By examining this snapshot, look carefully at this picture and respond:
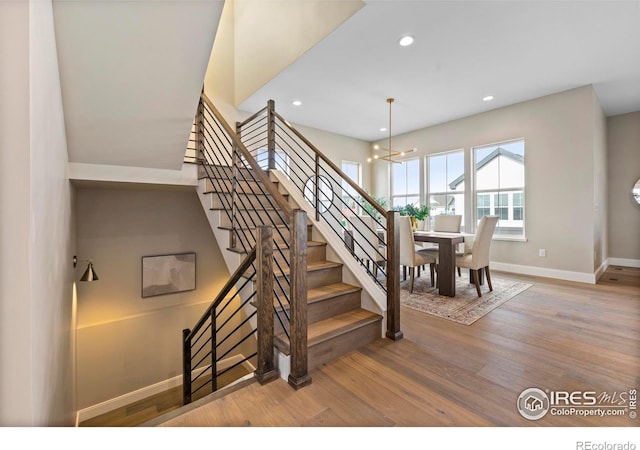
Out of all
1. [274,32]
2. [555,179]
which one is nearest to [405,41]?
[274,32]

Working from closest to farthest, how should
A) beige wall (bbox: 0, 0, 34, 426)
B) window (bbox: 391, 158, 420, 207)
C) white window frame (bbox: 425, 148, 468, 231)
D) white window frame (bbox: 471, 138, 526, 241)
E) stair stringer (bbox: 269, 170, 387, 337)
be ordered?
beige wall (bbox: 0, 0, 34, 426) → stair stringer (bbox: 269, 170, 387, 337) → white window frame (bbox: 471, 138, 526, 241) → white window frame (bbox: 425, 148, 468, 231) → window (bbox: 391, 158, 420, 207)

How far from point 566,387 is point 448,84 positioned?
3.95 metres

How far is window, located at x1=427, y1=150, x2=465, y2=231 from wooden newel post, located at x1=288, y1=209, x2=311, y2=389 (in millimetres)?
4869

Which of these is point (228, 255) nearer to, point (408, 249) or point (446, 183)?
point (408, 249)

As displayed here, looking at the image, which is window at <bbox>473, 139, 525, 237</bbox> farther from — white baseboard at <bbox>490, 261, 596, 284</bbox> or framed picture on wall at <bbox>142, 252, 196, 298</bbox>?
framed picture on wall at <bbox>142, 252, 196, 298</bbox>

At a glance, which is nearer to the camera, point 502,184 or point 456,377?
point 456,377

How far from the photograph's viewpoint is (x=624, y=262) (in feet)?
17.3

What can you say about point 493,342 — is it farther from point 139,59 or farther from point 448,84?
point 448,84

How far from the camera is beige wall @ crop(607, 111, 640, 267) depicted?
16.8 feet

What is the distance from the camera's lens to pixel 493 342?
2303 millimetres

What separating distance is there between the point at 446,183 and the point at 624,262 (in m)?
3.50

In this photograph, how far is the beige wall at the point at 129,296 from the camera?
3676mm

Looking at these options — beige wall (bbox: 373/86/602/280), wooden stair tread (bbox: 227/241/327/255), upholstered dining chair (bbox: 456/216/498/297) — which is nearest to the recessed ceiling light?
upholstered dining chair (bbox: 456/216/498/297)

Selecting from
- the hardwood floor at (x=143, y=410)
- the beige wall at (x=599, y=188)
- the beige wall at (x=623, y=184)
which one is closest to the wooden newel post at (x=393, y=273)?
the hardwood floor at (x=143, y=410)
